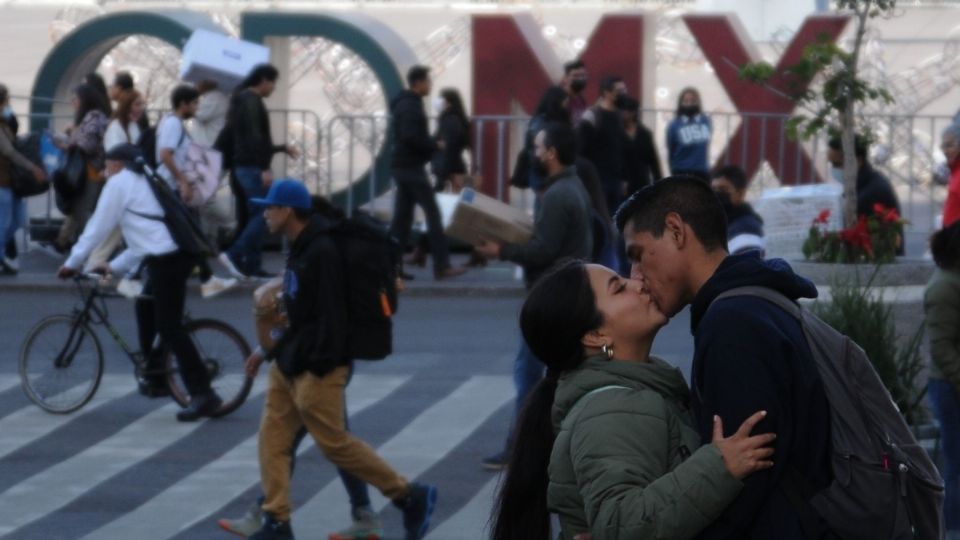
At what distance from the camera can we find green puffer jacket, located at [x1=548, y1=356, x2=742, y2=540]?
3.33 meters

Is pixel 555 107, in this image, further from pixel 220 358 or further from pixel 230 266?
pixel 220 358

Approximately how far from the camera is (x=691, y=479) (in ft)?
10.9

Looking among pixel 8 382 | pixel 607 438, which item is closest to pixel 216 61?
pixel 8 382

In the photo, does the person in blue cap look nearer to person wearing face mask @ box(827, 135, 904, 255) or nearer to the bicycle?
the bicycle

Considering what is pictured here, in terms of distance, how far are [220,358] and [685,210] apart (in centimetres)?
745

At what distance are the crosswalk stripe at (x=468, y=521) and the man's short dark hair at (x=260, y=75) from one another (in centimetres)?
735

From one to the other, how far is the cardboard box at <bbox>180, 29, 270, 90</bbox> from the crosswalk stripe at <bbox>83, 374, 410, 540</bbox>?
7.22 meters

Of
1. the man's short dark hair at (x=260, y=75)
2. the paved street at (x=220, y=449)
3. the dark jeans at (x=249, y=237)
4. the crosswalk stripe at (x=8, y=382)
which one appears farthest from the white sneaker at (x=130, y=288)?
the man's short dark hair at (x=260, y=75)

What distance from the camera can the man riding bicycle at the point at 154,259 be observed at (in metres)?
10.4

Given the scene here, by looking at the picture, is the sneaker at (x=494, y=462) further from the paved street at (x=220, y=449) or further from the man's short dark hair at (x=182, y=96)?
the man's short dark hair at (x=182, y=96)

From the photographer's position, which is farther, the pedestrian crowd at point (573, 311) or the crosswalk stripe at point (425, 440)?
the crosswalk stripe at point (425, 440)

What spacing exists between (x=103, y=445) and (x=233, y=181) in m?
6.36

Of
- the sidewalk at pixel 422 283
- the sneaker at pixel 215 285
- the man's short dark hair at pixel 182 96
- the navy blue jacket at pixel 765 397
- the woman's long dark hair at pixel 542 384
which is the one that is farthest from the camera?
the sidewalk at pixel 422 283

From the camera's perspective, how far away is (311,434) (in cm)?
781
